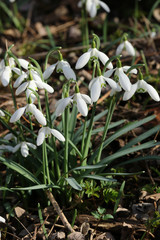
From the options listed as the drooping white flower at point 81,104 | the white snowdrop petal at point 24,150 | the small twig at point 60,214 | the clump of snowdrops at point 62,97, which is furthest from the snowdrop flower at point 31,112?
the small twig at point 60,214

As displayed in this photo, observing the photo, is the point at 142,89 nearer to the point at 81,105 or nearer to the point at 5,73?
the point at 81,105

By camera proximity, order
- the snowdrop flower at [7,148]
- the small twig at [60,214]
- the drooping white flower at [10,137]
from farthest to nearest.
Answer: the drooping white flower at [10,137] → the snowdrop flower at [7,148] → the small twig at [60,214]

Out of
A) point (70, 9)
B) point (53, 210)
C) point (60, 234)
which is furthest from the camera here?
point (70, 9)

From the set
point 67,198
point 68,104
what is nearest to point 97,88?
point 68,104

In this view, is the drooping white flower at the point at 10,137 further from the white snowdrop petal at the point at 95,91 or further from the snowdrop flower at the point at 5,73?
the white snowdrop petal at the point at 95,91

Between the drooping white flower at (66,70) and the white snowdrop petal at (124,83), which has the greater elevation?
the drooping white flower at (66,70)

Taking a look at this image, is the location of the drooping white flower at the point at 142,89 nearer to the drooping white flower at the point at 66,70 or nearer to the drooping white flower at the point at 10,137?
the drooping white flower at the point at 66,70

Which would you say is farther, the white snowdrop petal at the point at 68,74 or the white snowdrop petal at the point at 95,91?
the white snowdrop petal at the point at 68,74

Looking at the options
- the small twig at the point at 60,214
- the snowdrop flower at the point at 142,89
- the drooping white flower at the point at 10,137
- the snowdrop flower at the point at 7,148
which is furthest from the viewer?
the drooping white flower at the point at 10,137

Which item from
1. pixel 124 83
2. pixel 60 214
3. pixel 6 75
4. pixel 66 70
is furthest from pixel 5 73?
pixel 60 214

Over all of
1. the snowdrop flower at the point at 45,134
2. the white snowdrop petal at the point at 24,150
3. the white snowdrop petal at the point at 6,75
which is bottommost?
the white snowdrop petal at the point at 24,150

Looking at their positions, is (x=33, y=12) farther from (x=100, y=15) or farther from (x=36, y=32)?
(x=100, y=15)
